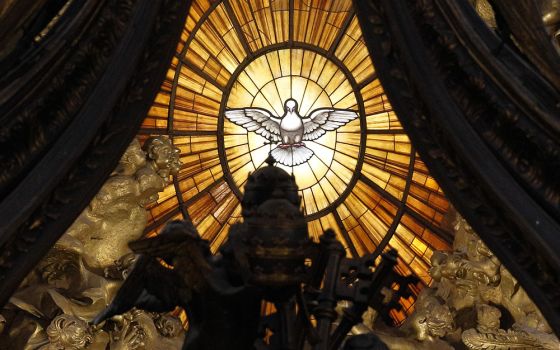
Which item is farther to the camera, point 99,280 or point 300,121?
point 300,121

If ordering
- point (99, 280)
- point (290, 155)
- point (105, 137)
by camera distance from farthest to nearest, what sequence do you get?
1. point (290, 155)
2. point (99, 280)
3. point (105, 137)

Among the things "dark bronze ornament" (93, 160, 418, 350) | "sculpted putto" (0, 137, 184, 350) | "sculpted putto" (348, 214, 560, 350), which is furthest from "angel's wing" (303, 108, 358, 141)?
"dark bronze ornament" (93, 160, 418, 350)

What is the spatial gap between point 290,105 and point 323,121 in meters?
0.25

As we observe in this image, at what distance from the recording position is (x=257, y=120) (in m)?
6.94

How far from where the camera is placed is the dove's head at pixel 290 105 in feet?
22.7

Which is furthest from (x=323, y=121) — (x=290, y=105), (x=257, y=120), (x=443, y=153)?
(x=443, y=153)

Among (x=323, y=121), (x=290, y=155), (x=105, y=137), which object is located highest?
(x=323, y=121)

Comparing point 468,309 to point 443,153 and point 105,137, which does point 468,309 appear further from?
point 105,137

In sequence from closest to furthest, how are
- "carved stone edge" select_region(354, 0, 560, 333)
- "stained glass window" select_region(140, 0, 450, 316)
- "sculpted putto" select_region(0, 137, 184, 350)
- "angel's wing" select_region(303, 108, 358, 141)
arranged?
"carved stone edge" select_region(354, 0, 560, 333), "sculpted putto" select_region(0, 137, 184, 350), "stained glass window" select_region(140, 0, 450, 316), "angel's wing" select_region(303, 108, 358, 141)

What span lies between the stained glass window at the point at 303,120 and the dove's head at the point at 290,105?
0.15 feet

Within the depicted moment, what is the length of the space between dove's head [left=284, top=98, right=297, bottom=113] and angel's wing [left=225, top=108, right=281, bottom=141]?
0.34 ft

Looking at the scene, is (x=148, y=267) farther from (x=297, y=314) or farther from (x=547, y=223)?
(x=547, y=223)

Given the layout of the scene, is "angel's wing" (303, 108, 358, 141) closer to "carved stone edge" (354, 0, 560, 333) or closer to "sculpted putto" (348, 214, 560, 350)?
"sculpted putto" (348, 214, 560, 350)

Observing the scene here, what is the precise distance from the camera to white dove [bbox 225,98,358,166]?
688 centimetres
